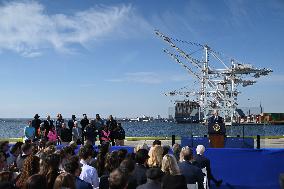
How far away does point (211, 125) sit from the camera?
60.9ft

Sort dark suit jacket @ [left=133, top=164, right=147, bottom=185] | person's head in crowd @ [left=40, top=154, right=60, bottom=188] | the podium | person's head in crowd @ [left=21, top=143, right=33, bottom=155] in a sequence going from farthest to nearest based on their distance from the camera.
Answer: the podium < person's head in crowd @ [left=21, top=143, right=33, bottom=155] < dark suit jacket @ [left=133, top=164, right=147, bottom=185] < person's head in crowd @ [left=40, top=154, right=60, bottom=188]

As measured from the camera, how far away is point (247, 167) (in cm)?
1248

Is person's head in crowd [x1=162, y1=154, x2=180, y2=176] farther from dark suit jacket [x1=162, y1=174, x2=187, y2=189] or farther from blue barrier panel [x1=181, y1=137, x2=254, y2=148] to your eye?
blue barrier panel [x1=181, y1=137, x2=254, y2=148]

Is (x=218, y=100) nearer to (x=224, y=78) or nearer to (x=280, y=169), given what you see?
(x=224, y=78)

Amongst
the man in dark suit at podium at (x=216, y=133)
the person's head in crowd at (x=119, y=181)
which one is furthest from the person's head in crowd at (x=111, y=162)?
the man in dark suit at podium at (x=216, y=133)

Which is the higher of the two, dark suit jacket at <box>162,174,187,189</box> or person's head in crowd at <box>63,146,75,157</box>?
person's head in crowd at <box>63,146,75,157</box>

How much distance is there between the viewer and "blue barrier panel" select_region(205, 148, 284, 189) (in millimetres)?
12289

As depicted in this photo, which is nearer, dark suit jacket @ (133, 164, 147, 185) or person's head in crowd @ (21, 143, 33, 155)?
dark suit jacket @ (133, 164, 147, 185)

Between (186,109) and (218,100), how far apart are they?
2756 centimetres

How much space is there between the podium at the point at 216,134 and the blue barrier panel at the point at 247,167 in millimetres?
4709

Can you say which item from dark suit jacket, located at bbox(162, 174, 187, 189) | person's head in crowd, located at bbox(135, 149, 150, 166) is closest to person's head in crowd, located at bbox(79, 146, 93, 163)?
person's head in crowd, located at bbox(135, 149, 150, 166)

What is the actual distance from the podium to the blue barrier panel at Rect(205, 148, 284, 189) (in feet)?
15.4

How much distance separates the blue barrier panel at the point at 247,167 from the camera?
12289 mm

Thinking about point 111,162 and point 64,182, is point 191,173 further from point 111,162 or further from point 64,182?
point 64,182
